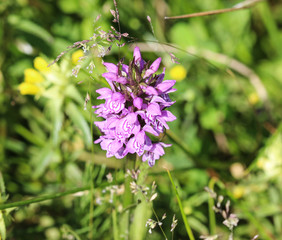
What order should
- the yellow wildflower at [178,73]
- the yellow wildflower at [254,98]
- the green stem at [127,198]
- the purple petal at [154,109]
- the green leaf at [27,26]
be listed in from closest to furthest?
the purple petal at [154,109]
the green stem at [127,198]
the green leaf at [27,26]
the yellow wildflower at [178,73]
the yellow wildflower at [254,98]

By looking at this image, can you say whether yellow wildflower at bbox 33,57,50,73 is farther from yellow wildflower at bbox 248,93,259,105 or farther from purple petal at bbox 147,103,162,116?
yellow wildflower at bbox 248,93,259,105

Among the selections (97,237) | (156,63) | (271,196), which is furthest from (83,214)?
(271,196)

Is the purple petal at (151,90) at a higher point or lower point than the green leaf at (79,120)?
lower

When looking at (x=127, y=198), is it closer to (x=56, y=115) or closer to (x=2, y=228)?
(x=2, y=228)

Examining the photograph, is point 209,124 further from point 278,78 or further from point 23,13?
point 23,13

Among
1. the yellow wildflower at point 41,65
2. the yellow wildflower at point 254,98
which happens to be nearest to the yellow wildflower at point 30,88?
the yellow wildflower at point 41,65

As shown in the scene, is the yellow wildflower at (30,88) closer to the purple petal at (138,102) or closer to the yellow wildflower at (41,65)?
the yellow wildflower at (41,65)

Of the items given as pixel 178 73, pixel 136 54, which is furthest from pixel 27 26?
pixel 136 54
